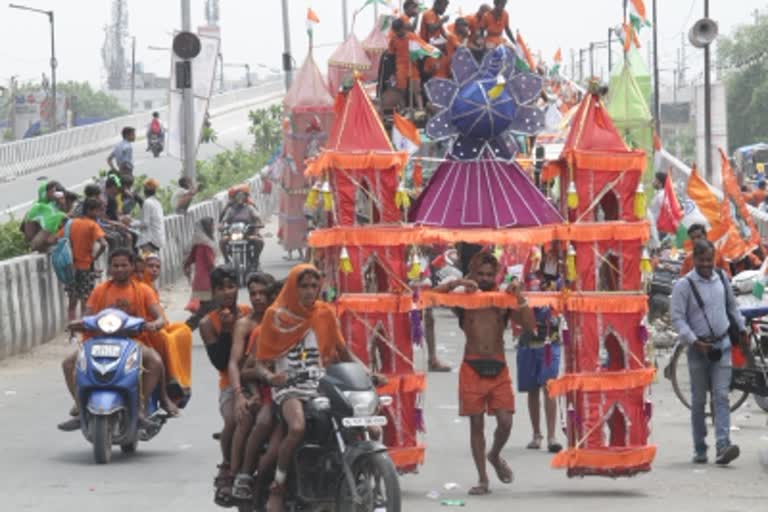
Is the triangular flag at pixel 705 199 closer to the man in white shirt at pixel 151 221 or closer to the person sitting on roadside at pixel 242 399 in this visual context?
the person sitting on roadside at pixel 242 399

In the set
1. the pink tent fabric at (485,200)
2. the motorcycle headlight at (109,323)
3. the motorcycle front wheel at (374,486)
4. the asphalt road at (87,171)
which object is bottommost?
the motorcycle front wheel at (374,486)

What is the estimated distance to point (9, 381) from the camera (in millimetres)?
18344

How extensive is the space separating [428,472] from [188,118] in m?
21.8

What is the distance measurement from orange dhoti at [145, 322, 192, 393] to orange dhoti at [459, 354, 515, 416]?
2900mm

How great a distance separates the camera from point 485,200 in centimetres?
1213

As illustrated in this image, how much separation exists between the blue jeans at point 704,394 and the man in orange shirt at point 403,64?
1166 cm

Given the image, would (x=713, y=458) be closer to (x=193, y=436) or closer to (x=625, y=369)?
(x=625, y=369)

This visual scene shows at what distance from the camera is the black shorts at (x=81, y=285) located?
21.4 meters

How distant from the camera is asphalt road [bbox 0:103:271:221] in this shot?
1917 inches

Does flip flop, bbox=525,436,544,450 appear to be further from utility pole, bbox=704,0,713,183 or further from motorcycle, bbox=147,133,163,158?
motorcycle, bbox=147,133,163,158

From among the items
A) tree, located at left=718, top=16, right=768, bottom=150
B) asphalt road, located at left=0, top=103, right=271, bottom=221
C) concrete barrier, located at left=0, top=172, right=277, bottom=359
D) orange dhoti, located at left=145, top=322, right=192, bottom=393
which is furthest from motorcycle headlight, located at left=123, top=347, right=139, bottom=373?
tree, located at left=718, top=16, right=768, bottom=150

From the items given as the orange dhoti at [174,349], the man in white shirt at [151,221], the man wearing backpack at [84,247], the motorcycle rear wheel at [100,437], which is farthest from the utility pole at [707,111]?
the motorcycle rear wheel at [100,437]

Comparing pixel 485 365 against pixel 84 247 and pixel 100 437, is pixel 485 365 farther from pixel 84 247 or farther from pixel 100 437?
A: pixel 84 247

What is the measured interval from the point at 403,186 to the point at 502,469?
1988mm
